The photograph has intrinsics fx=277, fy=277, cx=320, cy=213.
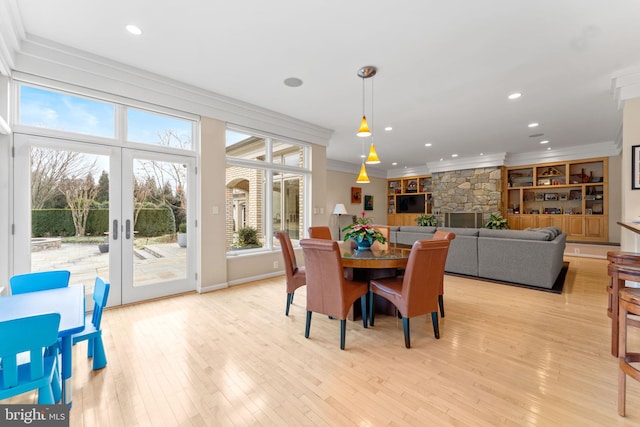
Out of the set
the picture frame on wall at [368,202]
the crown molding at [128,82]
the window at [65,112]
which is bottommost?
the picture frame on wall at [368,202]

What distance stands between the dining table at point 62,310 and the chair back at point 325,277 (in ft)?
5.11

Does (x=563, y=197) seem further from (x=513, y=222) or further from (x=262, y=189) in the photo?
(x=262, y=189)

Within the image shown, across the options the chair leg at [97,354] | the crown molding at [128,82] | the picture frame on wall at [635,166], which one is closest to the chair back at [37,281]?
the chair leg at [97,354]

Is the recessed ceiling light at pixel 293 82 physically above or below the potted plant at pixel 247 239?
→ above

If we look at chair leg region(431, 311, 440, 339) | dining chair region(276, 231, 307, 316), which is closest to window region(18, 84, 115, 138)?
dining chair region(276, 231, 307, 316)

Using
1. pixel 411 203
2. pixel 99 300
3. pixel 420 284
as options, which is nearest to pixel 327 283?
pixel 420 284

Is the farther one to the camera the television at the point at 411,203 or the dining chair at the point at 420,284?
the television at the point at 411,203

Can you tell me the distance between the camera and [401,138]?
20.6ft

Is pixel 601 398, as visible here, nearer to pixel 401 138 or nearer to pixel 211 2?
pixel 211 2

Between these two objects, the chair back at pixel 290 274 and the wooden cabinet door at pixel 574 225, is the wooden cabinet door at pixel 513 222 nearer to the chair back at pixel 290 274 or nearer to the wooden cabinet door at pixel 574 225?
the wooden cabinet door at pixel 574 225

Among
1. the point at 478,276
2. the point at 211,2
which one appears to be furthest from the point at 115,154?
the point at 478,276

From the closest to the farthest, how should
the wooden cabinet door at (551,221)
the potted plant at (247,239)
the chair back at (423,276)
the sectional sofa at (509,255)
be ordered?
the chair back at (423,276) → the sectional sofa at (509,255) → the potted plant at (247,239) → the wooden cabinet door at (551,221)

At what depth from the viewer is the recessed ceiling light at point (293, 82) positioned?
11.5 ft

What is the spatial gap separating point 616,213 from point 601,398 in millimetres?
7483
